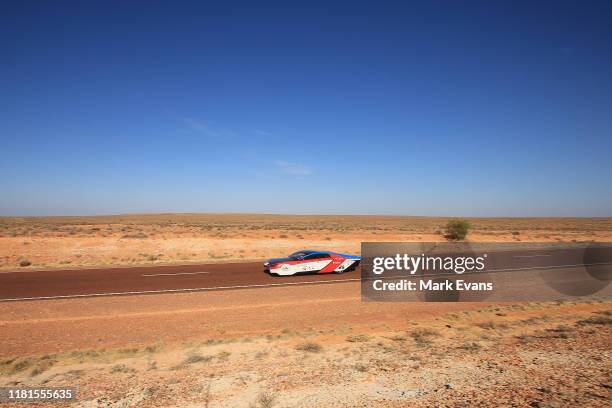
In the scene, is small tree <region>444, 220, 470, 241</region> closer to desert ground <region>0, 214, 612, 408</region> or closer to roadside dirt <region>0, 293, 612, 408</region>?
desert ground <region>0, 214, 612, 408</region>

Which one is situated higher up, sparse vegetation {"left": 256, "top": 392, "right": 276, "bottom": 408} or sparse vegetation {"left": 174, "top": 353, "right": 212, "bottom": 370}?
sparse vegetation {"left": 256, "top": 392, "right": 276, "bottom": 408}

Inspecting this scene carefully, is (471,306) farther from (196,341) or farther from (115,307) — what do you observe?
(115,307)

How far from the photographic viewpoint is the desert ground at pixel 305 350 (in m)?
6.17

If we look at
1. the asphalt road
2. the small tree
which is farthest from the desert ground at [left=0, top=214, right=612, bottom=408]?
the small tree

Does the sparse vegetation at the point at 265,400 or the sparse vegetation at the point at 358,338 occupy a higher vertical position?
the sparse vegetation at the point at 265,400

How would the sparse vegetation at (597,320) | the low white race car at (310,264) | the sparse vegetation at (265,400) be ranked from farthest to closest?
the low white race car at (310,264), the sparse vegetation at (597,320), the sparse vegetation at (265,400)

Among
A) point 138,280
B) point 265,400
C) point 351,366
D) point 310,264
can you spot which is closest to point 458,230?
point 310,264

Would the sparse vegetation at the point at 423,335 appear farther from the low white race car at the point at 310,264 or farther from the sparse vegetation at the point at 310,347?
the low white race car at the point at 310,264

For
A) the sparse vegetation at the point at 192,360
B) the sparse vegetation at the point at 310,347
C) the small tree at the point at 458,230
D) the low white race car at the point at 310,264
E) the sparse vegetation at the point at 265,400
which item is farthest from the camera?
the small tree at the point at 458,230

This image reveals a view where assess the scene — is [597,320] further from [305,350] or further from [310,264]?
[310,264]

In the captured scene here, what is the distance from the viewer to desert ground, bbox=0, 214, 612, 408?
20.2 feet

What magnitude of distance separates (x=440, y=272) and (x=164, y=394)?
16333 millimetres

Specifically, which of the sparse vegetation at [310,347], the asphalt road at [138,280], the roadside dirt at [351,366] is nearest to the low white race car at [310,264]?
the asphalt road at [138,280]

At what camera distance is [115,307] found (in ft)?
41.1
